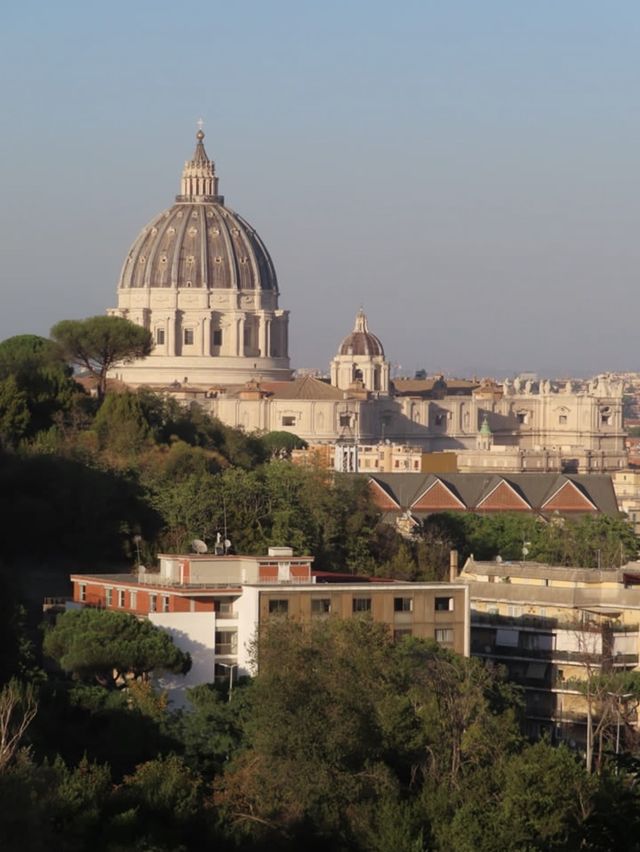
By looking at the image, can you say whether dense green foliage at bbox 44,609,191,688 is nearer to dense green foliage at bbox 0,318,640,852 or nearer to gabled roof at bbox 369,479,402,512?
dense green foliage at bbox 0,318,640,852

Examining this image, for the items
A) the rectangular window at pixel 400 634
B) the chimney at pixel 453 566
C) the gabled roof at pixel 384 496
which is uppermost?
the gabled roof at pixel 384 496

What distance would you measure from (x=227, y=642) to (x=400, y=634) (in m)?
2.77

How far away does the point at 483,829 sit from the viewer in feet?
110

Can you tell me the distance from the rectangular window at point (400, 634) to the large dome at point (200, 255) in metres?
111

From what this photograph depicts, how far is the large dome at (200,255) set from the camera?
520 feet

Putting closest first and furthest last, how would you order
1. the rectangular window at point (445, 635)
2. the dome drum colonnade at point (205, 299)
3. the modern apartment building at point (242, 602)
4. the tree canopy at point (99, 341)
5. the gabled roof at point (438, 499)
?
the modern apartment building at point (242, 602) < the rectangular window at point (445, 635) < the tree canopy at point (99, 341) < the gabled roof at point (438, 499) < the dome drum colonnade at point (205, 299)

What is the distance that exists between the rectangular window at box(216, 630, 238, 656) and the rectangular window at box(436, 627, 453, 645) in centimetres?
331

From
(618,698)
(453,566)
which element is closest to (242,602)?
(618,698)

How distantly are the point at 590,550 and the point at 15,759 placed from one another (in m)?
33.8

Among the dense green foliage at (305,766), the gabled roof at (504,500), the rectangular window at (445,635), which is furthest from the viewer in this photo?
the gabled roof at (504,500)

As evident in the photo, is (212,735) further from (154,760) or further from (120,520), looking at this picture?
(120,520)

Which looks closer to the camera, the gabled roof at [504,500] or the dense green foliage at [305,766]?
the dense green foliage at [305,766]

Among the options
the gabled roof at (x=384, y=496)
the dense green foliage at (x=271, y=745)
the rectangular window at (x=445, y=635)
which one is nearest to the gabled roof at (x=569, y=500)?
the gabled roof at (x=384, y=496)

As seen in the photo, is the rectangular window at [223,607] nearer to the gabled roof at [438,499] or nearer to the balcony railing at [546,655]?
the balcony railing at [546,655]
